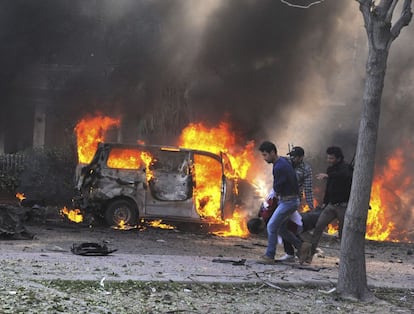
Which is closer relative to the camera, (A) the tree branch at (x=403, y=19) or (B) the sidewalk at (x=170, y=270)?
(A) the tree branch at (x=403, y=19)

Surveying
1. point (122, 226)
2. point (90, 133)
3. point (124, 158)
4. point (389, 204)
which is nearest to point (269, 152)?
point (124, 158)

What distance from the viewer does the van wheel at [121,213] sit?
10.9m

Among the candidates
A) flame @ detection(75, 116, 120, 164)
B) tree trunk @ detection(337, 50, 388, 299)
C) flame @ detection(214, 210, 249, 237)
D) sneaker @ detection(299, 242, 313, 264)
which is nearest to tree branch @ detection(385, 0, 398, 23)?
tree trunk @ detection(337, 50, 388, 299)

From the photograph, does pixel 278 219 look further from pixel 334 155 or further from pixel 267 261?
pixel 334 155

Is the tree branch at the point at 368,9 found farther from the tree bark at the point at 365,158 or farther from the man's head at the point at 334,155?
the man's head at the point at 334,155

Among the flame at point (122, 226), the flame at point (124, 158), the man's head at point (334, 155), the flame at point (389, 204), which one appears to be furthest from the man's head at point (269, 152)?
the flame at point (389, 204)

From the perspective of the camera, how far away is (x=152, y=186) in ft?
35.5

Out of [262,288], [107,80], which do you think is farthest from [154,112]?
[262,288]

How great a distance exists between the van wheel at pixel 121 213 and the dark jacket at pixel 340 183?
4.31 metres

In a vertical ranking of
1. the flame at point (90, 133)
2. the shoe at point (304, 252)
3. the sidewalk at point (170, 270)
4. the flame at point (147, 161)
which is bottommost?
the sidewalk at point (170, 270)

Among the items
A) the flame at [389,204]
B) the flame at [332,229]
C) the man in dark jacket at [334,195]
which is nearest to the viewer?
the man in dark jacket at [334,195]

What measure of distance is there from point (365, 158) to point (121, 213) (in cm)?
606

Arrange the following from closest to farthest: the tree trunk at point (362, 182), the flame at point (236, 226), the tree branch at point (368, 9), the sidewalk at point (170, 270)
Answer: the tree trunk at point (362, 182) → the tree branch at point (368, 9) → the sidewalk at point (170, 270) → the flame at point (236, 226)

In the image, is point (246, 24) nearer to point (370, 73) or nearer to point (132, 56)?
point (132, 56)
